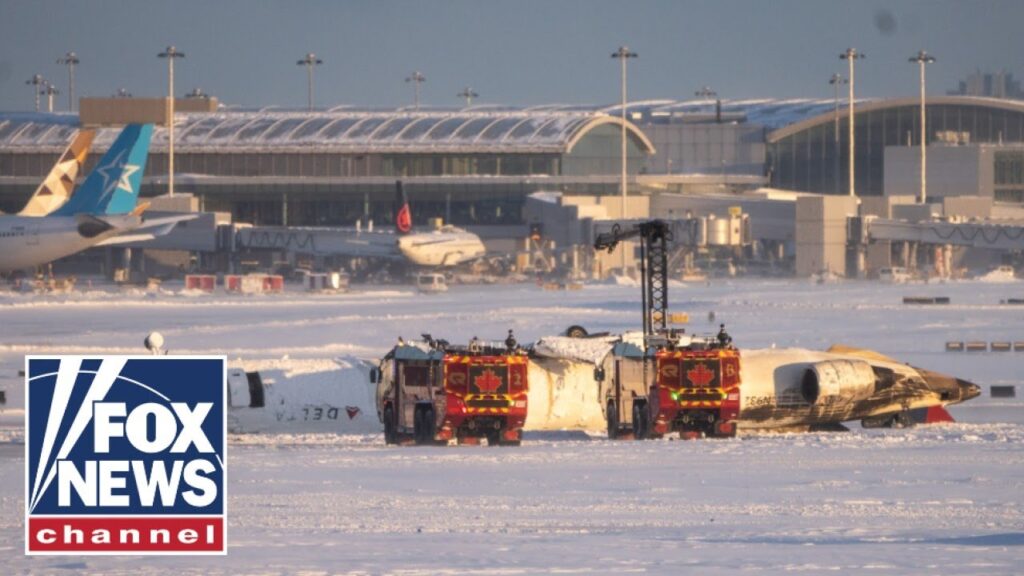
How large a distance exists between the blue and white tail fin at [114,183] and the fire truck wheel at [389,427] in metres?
55.0

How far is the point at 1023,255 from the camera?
474ft

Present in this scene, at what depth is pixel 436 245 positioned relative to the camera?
138m

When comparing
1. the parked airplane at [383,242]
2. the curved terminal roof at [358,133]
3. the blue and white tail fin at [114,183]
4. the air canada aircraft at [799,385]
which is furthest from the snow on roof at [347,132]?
the air canada aircraft at [799,385]

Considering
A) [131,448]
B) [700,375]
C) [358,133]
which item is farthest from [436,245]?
[131,448]

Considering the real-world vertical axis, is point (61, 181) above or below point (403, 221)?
above

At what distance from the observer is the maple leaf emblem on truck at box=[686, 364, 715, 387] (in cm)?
4656

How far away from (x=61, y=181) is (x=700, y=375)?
220 feet

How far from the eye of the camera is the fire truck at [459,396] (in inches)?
1783

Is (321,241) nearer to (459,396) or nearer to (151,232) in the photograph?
(151,232)

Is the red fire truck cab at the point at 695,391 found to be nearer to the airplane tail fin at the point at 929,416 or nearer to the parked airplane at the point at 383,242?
the airplane tail fin at the point at 929,416

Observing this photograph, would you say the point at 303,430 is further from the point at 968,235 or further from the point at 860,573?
the point at 968,235

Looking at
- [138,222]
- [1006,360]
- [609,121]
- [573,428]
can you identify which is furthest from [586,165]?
[573,428]

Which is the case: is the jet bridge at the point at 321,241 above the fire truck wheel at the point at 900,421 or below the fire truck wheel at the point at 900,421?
above

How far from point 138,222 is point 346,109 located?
102 meters
